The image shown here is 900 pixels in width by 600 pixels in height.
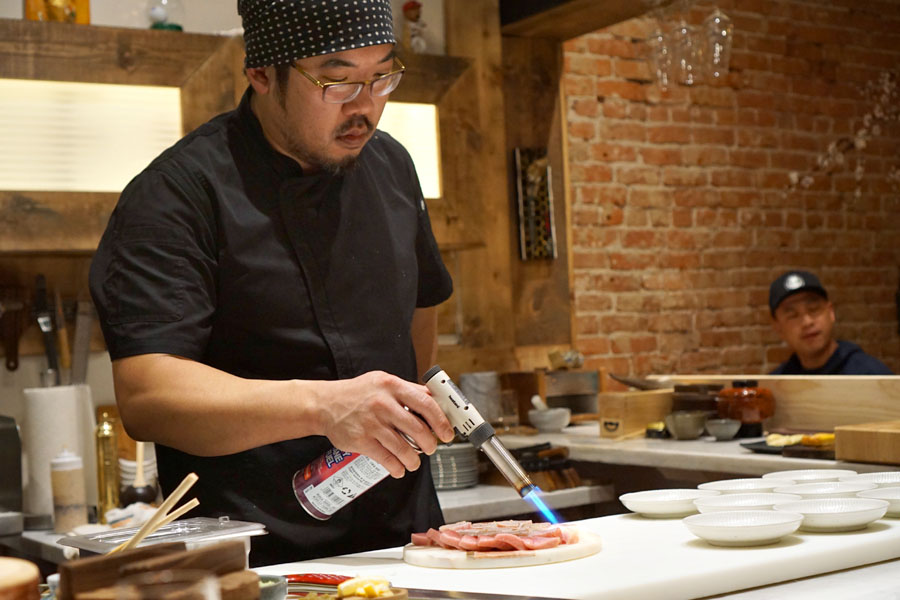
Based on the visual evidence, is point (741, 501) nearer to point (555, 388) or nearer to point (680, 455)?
point (680, 455)

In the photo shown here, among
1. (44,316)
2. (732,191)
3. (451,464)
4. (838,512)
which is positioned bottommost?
(451,464)

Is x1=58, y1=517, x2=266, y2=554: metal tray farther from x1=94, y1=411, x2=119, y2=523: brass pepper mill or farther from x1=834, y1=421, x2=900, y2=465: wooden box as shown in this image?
x1=94, y1=411, x2=119, y2=523: brass pepper mill

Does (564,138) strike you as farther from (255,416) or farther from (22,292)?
(255,416)

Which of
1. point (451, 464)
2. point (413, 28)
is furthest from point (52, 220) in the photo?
point (413, 28)

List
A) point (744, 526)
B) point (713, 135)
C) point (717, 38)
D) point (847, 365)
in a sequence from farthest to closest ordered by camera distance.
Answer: point (713, 135) → point (847, 365) → point (717, 38) → point (744, 526)

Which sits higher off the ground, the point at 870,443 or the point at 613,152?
the point at 613,152

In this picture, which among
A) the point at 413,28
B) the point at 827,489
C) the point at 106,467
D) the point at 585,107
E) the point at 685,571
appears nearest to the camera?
the point at 685,571

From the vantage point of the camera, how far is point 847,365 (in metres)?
4.48

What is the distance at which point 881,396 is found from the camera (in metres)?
3.03

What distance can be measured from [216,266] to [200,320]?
120 millimetres

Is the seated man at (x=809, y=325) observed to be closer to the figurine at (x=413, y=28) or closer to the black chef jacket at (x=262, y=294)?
the figurine at (x=413, y=28)

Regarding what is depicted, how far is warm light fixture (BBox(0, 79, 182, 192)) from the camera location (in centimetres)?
323

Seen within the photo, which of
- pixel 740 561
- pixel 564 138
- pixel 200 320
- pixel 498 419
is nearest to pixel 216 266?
pixel 200 320

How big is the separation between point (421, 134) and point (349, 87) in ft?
7.41
